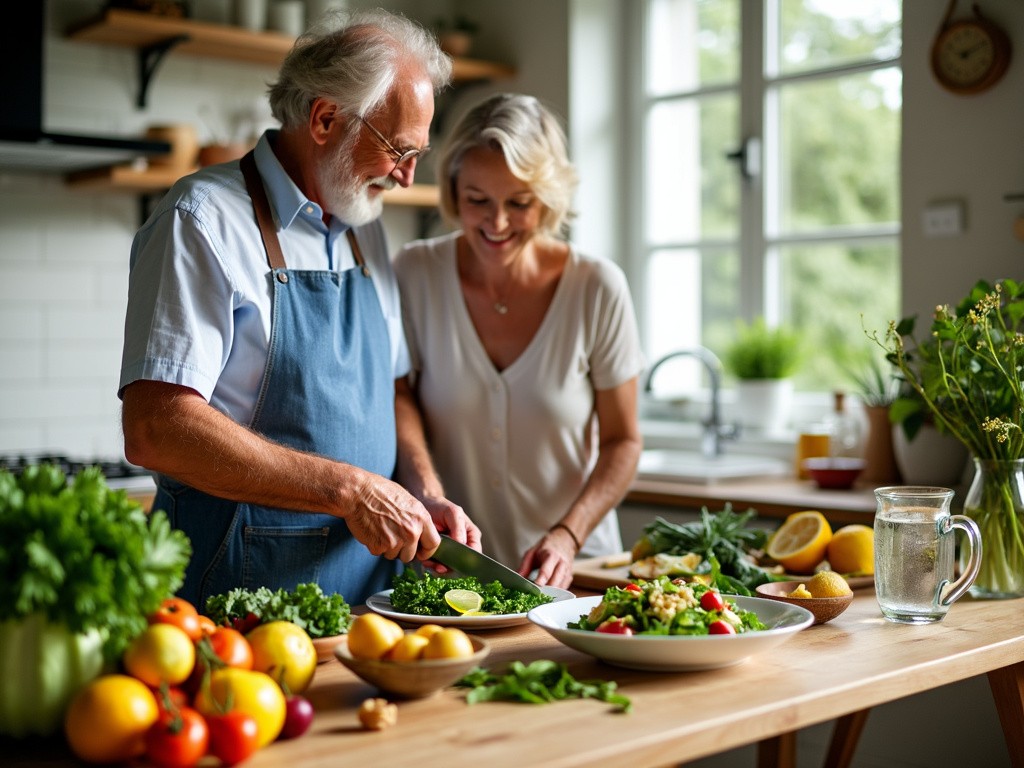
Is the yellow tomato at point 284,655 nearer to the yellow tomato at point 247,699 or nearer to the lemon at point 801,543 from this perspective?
the yellow tomato at point 247,699

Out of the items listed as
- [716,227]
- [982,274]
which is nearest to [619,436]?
[982,274]

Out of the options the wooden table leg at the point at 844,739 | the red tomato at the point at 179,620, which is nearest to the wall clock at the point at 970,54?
A: the wooden table leg at the point at 844,739

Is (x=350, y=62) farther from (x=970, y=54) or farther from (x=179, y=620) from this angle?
(x=970, y=54)

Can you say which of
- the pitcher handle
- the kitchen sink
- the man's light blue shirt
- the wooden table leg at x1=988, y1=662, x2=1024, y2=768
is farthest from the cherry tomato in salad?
the kitchen sink

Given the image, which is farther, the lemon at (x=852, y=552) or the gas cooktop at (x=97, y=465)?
the gas cooktop at (x=97, y=465)

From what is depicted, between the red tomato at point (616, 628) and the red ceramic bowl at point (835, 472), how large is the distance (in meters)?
1.91

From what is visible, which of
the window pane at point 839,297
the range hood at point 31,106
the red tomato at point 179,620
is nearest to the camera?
the red tomato at point 179,620

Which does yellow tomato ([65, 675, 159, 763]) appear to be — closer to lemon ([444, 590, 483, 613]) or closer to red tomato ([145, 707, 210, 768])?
Answer: red tomato ([145, 707, 210, 768])

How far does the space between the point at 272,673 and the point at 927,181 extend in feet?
8.40

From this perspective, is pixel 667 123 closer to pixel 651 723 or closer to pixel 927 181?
pixel 927 181

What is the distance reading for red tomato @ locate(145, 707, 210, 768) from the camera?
1.10m

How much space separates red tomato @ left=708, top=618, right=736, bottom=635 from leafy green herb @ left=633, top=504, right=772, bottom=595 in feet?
1.43

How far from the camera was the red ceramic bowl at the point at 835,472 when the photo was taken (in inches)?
127

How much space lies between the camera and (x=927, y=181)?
3.26 meters
